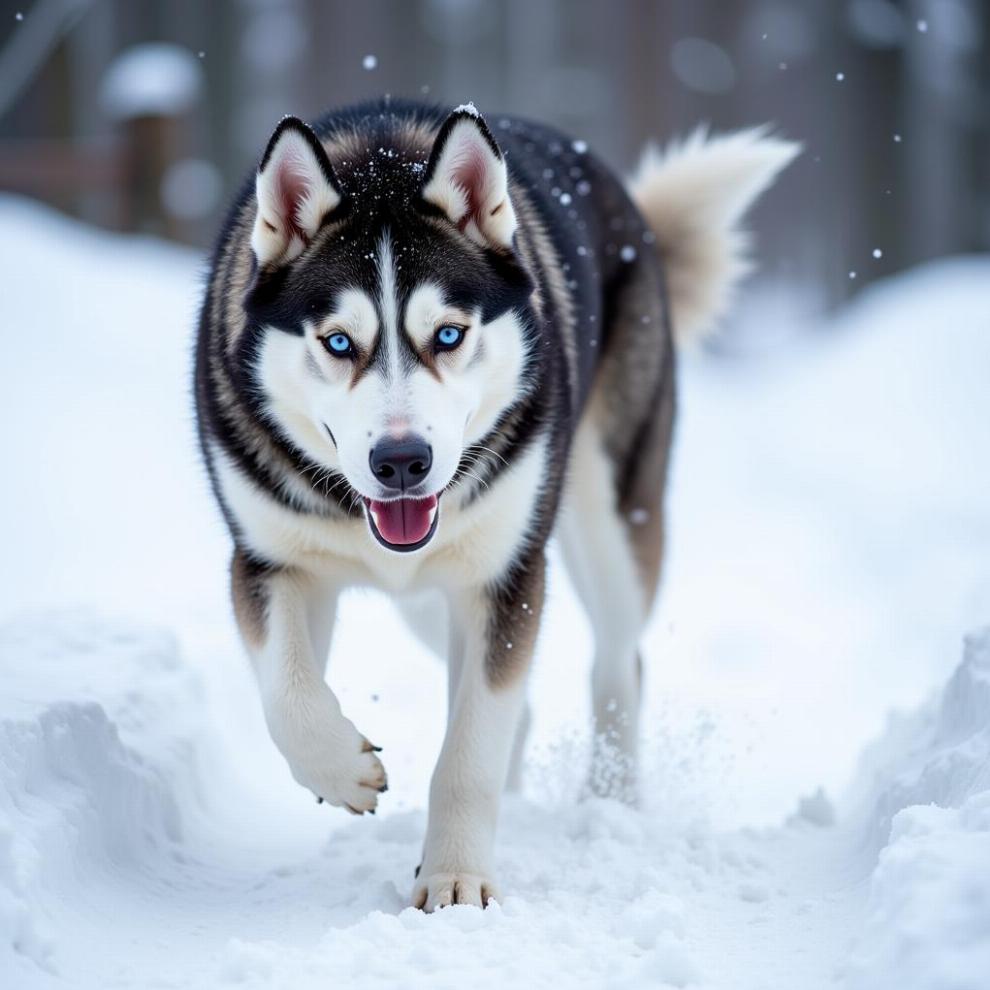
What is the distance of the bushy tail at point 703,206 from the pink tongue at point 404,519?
6.23 feet

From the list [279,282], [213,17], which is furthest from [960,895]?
[213,17]

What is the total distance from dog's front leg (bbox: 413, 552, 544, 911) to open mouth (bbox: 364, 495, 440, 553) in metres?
0.39

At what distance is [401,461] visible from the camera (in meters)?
2.21

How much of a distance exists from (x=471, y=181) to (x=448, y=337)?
32 cm

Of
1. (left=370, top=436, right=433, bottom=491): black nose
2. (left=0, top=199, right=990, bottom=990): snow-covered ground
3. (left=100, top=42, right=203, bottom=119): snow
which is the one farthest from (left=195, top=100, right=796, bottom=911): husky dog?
(left=100, top=42, right=203, bottom=119): snow

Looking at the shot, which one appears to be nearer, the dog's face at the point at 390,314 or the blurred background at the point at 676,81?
the dog's face at the point at 390,314

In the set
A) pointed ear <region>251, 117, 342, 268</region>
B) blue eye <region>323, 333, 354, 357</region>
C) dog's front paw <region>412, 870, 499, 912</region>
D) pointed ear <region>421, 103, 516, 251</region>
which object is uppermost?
pointed ear <region>421, 103, 516, 251</region>

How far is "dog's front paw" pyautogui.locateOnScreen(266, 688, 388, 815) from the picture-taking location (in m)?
2.46

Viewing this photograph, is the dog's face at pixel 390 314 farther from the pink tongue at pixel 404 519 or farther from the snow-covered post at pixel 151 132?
the snow-covered post at pixel 151 132

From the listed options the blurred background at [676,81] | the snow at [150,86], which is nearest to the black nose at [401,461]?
the snow at [150,86]

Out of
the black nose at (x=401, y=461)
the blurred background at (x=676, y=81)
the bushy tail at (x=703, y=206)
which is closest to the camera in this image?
the black nose at (x=401, y=461)

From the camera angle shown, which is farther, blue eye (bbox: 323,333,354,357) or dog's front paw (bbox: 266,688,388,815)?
dog's front paw (bbox: 266,688,388,815)

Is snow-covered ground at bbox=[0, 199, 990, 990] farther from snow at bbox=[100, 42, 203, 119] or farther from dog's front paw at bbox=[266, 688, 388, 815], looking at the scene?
snow at bbox=[100, 42, 203, 119]

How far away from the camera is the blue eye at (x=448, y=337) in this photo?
93.5 inches
